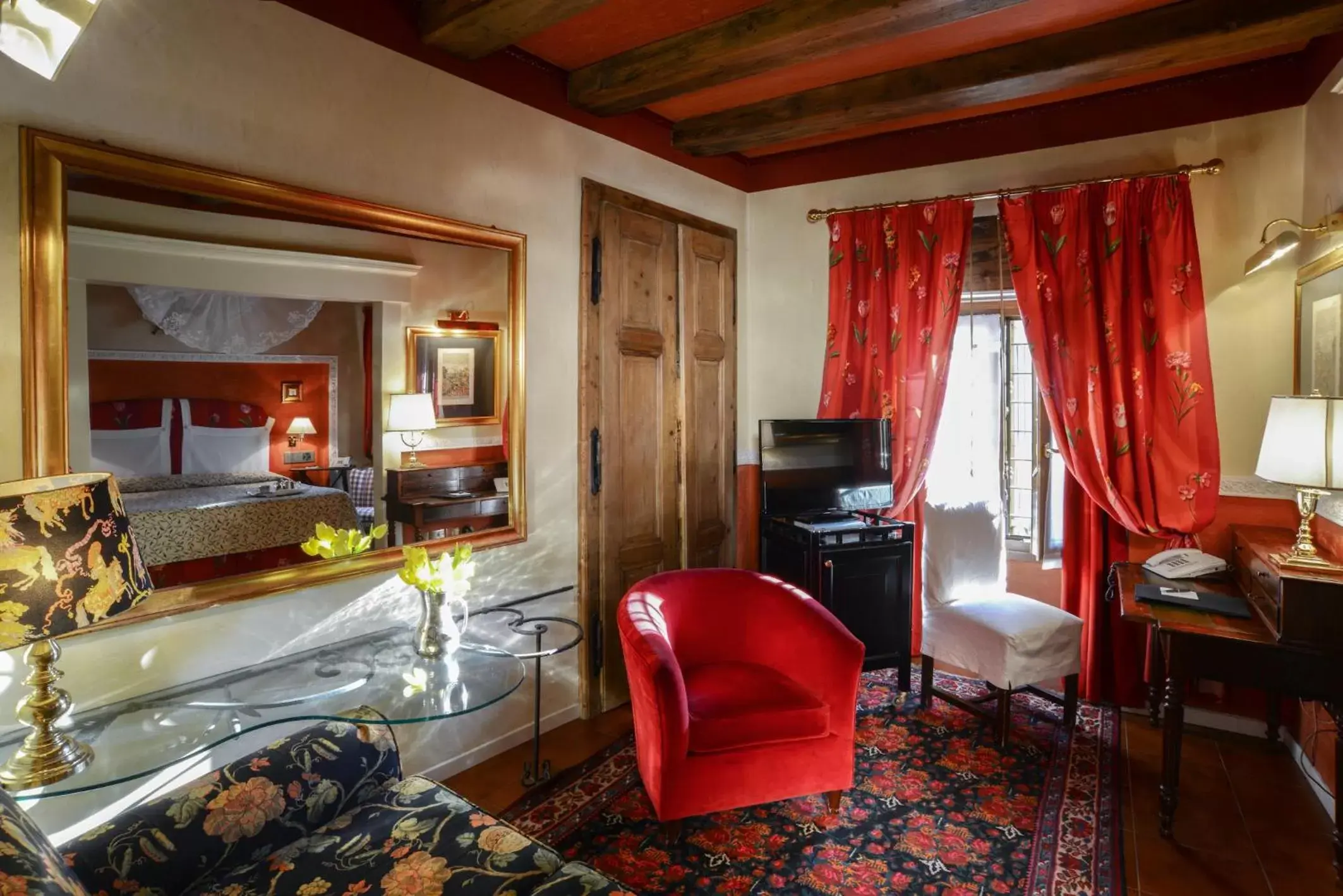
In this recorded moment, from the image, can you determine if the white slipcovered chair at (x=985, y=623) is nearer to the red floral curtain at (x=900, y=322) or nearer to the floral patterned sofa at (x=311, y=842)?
the red floral curtain at (x=900, y=322)

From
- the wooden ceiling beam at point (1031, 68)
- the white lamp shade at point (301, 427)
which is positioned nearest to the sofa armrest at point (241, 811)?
the white lamp shade at point (301, 427)

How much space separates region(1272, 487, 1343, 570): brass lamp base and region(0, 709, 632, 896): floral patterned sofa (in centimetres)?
215

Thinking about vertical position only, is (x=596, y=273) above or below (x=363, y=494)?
above

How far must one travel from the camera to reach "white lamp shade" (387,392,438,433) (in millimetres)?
2422

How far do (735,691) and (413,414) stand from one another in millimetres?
1412

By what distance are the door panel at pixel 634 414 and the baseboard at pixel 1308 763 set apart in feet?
8.31

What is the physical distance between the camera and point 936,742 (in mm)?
2979

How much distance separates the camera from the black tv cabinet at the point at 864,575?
130 inches

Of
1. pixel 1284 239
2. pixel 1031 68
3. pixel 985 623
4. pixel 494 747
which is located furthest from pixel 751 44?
pixel 494 747

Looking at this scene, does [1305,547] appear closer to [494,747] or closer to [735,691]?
[735,691]

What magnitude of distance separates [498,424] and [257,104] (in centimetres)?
122

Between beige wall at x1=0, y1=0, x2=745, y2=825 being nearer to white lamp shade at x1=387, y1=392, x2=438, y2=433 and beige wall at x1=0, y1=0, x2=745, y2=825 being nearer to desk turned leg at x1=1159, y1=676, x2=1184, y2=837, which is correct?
white lamp shade at x1=387, y1=392, x2=438, y2=433

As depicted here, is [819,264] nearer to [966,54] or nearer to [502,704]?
[966,54]

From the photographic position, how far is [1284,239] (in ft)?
8.34
